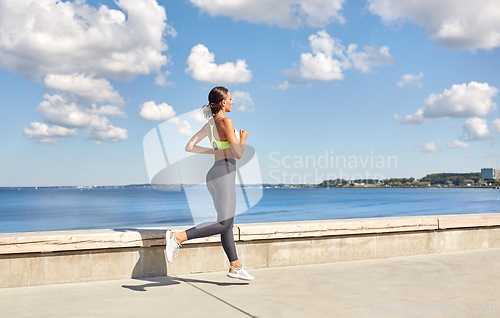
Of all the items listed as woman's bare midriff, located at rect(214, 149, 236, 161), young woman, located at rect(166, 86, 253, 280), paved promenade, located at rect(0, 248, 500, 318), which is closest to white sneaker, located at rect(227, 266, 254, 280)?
young woman, located at rect(166, 86, 253, 280)

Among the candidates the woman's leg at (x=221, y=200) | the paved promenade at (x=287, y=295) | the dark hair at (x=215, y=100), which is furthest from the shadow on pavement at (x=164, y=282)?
the dark hair at (x=215, y=100)

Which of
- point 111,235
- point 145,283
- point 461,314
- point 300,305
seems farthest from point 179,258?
point 461,314

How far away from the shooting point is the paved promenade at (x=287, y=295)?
318cm

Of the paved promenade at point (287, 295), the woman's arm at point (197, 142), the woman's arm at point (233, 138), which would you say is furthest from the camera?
the woman's arm at point (197, 142)

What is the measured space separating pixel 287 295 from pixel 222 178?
1.32 m

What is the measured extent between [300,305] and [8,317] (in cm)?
236

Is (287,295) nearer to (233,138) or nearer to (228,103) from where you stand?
(233,138)

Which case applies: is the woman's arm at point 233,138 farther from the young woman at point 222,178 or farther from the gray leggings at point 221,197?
the gray leggings at point 221,197

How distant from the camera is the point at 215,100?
4152 mm

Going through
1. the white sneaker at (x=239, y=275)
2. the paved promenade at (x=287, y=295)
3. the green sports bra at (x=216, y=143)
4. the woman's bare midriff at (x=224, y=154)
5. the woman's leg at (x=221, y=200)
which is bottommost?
the paved promenade at (x=287, y=295)

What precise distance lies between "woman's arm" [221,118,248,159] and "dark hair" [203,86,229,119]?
234 millimetres

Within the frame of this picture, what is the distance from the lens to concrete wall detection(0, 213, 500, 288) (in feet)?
13.4

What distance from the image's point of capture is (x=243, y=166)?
4.71 metres

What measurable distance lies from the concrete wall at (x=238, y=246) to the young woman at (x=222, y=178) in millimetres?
668
